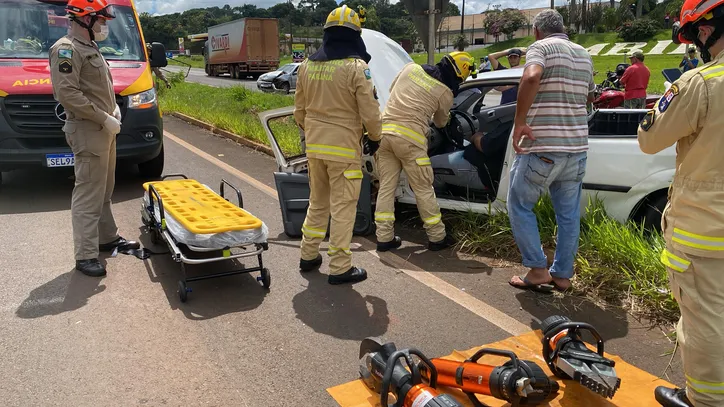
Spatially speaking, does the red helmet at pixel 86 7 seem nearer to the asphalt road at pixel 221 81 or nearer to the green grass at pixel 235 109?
the green grass at pixel 235 109

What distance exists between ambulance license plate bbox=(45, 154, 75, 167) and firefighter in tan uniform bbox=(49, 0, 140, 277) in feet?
6.62

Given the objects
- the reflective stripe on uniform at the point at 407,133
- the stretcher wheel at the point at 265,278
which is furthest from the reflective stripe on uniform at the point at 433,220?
the stretcher wheel at the point at 265,278

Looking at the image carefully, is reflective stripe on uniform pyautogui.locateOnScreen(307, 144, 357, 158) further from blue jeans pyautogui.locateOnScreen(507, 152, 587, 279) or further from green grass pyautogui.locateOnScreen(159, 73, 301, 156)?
green grass pyautogui.locateOnScreen(159, 73, 301, 156)

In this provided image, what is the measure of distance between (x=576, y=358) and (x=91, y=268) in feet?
11.7

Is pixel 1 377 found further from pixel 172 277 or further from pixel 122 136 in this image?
pixel 122 136

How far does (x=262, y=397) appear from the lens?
2.90m

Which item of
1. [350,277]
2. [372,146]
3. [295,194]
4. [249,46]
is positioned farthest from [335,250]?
[249,46]

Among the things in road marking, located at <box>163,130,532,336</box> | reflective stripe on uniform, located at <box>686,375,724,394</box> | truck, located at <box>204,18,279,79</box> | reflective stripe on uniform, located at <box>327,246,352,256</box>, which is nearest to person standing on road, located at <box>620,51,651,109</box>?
road marking, located at <box>163,130,532,336</box>

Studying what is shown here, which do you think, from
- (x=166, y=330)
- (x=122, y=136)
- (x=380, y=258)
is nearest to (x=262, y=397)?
(x=166, y=330)

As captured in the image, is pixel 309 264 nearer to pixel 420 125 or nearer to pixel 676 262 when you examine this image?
pixel 420 125

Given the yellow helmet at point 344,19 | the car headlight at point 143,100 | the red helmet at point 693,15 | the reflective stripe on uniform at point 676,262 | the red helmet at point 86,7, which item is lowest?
the reflective stripe on uniform at point 676,262

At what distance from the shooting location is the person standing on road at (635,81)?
11.9 meters

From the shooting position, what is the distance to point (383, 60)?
6301 millimetres

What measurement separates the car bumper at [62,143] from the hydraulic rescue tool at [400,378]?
4.99 metres
